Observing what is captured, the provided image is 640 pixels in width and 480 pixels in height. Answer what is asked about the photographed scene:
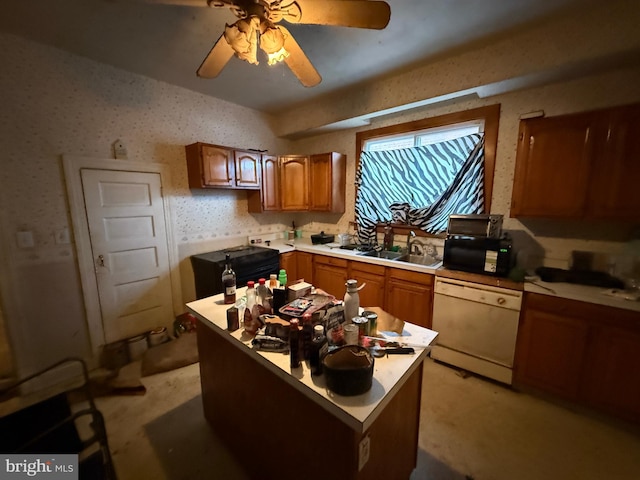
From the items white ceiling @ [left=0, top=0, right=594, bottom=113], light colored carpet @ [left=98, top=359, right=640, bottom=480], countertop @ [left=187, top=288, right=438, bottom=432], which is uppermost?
white ceiling @ [left=0, top=0, right=594, bottom=113]

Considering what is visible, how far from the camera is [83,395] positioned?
208cm

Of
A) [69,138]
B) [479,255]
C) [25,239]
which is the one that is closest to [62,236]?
[25,239]

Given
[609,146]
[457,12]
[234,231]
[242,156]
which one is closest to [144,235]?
[234,231]

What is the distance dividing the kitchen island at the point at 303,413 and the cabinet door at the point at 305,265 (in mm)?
1757

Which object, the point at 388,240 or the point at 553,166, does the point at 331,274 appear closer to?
the point at 388,240

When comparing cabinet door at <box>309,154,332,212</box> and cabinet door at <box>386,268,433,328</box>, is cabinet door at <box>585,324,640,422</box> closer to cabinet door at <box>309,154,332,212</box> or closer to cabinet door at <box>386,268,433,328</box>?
cabinet door at <box>386,268,433,328</box>

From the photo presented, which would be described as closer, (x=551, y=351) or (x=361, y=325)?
(x=361, y=325)

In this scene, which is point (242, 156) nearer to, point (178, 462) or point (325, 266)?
point (325, 266)

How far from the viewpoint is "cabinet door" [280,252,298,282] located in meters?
3.38

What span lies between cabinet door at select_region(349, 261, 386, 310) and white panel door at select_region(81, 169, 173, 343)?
2.10 m

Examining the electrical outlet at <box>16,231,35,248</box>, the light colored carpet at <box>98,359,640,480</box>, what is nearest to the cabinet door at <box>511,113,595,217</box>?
the light colored carpet at <box>98,359,640,480</box>

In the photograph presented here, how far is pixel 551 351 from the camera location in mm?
1909

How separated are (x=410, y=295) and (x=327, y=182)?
5.83 ft

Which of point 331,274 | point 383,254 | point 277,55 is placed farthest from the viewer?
point 331,274
